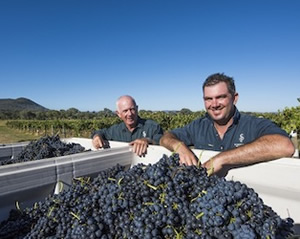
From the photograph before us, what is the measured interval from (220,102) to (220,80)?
247mm

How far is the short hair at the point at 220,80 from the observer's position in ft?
9.06

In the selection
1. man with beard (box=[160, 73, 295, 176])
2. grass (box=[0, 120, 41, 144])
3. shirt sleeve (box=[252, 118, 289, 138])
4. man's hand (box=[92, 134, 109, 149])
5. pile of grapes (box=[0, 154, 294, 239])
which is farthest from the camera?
grass (box=[0, 120, 41, 144])

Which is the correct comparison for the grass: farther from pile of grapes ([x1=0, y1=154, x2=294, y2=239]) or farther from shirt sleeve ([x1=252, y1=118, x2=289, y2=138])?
pile of grapes ([x1=0, y1=154, x2=294, y2=239])

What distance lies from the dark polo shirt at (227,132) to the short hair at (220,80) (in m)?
0.26

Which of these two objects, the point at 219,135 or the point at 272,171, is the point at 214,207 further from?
the point at 219,135

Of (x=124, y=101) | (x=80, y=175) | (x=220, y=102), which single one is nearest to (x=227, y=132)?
(x=220, y=102)

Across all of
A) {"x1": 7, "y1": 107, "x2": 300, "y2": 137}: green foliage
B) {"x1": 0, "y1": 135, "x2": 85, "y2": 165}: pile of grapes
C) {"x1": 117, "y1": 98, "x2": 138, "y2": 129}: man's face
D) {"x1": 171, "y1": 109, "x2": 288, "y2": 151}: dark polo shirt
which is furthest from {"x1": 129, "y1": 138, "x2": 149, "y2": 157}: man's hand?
{"x1": 7, "y1": 107, "x2": 300, "y2": 137}: green foliage

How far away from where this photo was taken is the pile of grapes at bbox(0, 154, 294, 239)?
99 centimetres

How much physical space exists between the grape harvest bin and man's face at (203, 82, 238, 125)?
1.08m

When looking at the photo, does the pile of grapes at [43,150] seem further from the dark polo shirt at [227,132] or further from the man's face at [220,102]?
the man's face at [220,102]

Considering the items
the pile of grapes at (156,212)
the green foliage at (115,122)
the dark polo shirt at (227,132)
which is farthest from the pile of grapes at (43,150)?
the green foliage at (115,122)

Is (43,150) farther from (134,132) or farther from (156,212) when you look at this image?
(134,132)

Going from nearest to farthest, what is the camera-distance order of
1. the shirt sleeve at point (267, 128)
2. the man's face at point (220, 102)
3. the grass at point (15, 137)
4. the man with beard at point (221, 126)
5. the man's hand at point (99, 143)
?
the shirt sleeve at point (267, 128) → the man with beard at point (221, 126) → the man's hand at point (99, 143) → the man's face at point (220, 102) → the grass at point (15, 137)

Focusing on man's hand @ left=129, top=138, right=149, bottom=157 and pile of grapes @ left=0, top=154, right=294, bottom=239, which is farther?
man's hand @ left=129, top=138, right=149, bottom=157
